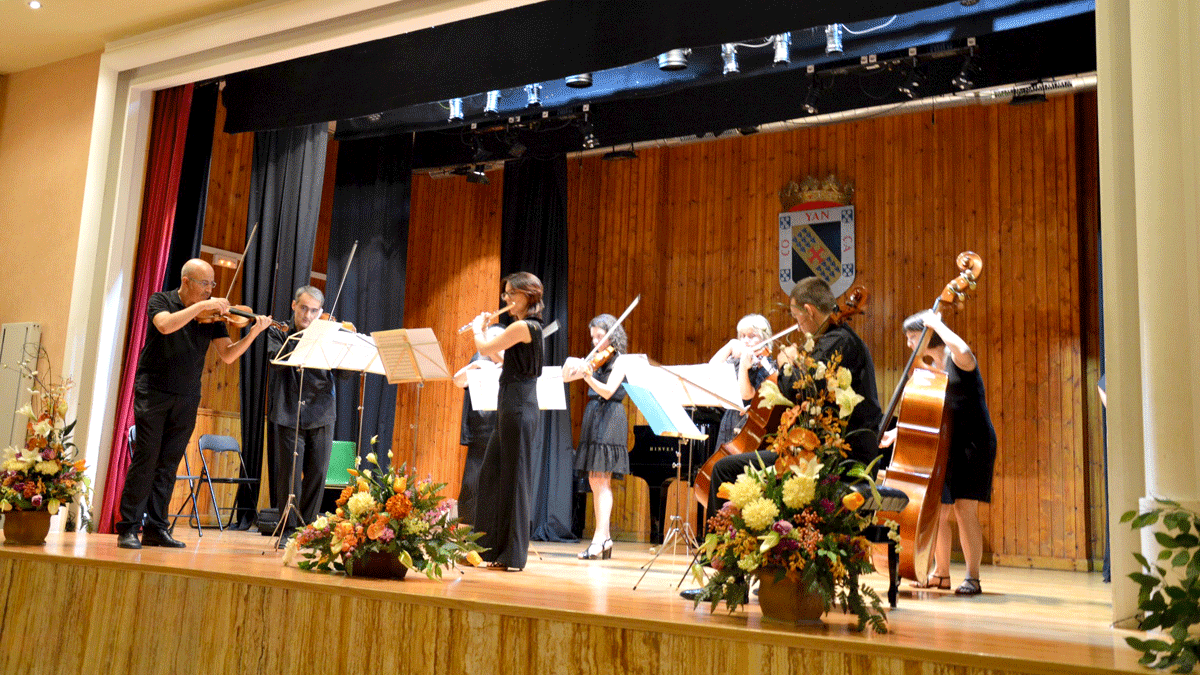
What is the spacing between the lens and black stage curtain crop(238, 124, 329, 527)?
7.71m

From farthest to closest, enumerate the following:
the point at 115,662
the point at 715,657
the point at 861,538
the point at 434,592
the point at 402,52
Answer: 1. the point at 402,52
2. the point at 115,662
3. the point at 434,592
4. the point at 861,538
5. the point at 715,657

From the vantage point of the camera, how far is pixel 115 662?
12.9ft

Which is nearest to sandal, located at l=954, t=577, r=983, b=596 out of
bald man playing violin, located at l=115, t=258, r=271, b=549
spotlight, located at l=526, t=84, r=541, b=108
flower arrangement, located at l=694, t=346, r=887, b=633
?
flower arrangement, located at l=694, t=346, r=887, b=633

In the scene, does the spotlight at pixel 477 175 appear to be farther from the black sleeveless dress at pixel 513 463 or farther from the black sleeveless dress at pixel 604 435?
the black sleeveless dress at pixel 513 463

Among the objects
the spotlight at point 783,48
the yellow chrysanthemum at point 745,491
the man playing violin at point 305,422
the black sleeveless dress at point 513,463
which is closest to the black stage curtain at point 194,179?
the man playing violin at point 305,422

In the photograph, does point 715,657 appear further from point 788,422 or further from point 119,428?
point 119,428

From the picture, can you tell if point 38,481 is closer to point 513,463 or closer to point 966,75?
point 513,463

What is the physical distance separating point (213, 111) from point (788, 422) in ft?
17.8

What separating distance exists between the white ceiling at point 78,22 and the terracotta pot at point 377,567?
3712 millimetres

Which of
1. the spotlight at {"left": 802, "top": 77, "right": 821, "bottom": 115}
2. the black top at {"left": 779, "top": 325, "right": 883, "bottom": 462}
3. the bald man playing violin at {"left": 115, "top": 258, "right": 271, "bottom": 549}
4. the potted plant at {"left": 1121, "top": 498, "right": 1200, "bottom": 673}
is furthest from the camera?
the spotlight at {"left": 802, "top": 77, "right": 821, "bottom": 115}

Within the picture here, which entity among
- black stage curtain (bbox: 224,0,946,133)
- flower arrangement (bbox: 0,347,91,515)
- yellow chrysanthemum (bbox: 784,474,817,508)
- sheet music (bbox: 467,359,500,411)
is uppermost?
black stage curtain (bbox: 224,0,946,133)

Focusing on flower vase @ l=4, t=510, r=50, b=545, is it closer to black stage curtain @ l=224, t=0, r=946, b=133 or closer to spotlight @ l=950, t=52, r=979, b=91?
black stage curtain @ l=224, t=0, r=946, b=133

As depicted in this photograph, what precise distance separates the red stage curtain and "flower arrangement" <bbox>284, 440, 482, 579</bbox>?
292cm

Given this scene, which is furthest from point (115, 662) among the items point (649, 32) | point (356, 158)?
point (356, 158)
